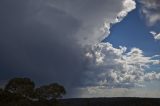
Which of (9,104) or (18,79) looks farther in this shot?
(18,79)

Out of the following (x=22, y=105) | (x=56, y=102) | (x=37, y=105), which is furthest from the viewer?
(x=56, y=102)

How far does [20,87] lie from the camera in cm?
9475

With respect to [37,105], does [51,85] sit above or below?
above

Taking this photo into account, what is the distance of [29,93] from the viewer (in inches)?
3738

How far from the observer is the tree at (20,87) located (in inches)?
3713

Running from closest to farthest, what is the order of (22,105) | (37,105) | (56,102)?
(22,105) → (37,105) → (56,102)

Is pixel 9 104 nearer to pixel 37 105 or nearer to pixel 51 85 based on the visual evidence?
pixel 37 105

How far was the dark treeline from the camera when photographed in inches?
3593

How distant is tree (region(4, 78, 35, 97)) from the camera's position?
309 ft

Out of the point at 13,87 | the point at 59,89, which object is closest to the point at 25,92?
the point at 13,87

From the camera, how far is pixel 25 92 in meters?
94.6

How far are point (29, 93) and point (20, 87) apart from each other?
2.83 meters

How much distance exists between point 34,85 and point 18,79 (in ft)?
17.9

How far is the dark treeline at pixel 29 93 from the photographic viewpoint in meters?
91.3
